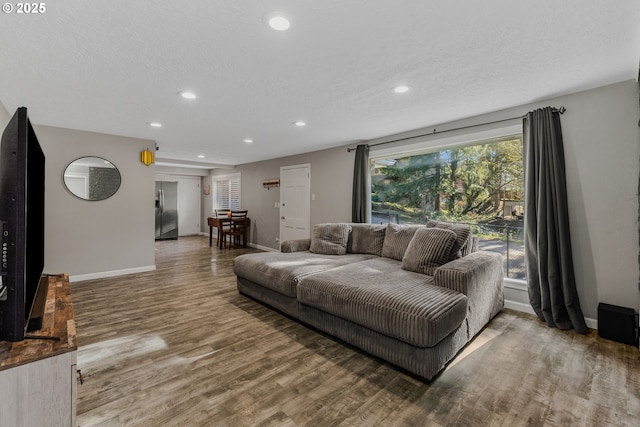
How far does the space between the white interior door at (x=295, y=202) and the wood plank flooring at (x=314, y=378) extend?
120 inches

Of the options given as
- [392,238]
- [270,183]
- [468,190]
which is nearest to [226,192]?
[270,183]

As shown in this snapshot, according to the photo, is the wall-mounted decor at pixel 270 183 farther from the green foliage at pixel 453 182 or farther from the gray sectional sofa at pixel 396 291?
the gray sectional sofa at pixel 396 291

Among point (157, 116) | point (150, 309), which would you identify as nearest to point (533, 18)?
point (157, 116)

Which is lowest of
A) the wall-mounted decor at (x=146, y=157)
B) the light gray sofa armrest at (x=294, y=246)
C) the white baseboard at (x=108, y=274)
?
the white baseboard at (x=108, y=274)

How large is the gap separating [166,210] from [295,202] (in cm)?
477

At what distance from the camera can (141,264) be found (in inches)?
189

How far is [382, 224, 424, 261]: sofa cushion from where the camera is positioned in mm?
3494

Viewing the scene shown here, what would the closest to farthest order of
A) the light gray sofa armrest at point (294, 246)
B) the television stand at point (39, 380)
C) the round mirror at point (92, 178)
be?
the television stand at point (39, 380) < the light gray sofa armrest at point (294, 246) < the round mirror at point (92, 178)

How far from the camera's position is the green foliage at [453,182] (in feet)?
11.7

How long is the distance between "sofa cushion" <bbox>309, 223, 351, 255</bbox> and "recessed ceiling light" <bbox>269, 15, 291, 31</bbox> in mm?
2729

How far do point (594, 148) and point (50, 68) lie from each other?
4.76 metres

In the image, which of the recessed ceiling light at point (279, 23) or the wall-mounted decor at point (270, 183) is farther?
the wall-mounted decor at point (270, 183)

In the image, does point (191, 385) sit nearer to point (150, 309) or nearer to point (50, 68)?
point (150, 309)

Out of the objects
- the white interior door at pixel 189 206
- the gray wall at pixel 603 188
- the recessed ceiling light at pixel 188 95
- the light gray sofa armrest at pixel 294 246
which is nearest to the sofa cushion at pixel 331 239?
the light gray sofa armrest at pixel 294 246
